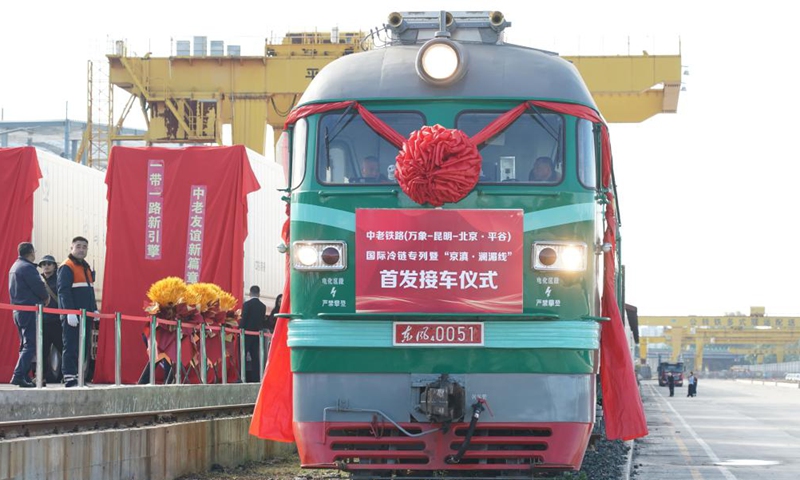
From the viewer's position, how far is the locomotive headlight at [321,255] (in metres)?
9.70

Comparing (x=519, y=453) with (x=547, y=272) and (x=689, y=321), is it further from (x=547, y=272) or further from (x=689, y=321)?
(x=689, y=321)

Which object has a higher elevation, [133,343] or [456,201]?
[456,201]

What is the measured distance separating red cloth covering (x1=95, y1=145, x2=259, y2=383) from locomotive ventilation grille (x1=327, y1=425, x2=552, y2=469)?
857cm

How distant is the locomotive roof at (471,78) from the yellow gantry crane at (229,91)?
22.9 meters

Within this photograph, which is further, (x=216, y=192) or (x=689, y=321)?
(x=689, y=321)

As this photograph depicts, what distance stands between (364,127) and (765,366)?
169384 mm

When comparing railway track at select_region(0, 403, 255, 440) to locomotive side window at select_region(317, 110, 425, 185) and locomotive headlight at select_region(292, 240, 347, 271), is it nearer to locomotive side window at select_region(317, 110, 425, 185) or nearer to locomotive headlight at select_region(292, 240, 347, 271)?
locomotive headlight at select_region(292, 240, 347, 271)

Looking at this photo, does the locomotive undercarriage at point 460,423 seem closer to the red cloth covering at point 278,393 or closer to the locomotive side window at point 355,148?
the red cloth covering at point 278,393

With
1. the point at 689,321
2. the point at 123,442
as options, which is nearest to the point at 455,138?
the point at 123,442

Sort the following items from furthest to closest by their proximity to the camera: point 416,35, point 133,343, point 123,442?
point 133,343 → point 123,442 → point 416,35

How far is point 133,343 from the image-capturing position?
716 inches

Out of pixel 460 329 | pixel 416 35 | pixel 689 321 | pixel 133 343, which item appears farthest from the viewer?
pixel 689 321

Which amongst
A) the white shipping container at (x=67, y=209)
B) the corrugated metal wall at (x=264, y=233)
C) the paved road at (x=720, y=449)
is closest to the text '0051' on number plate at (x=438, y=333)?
the paved road at (x=720, y=449)

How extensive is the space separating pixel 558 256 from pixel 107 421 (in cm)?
509
